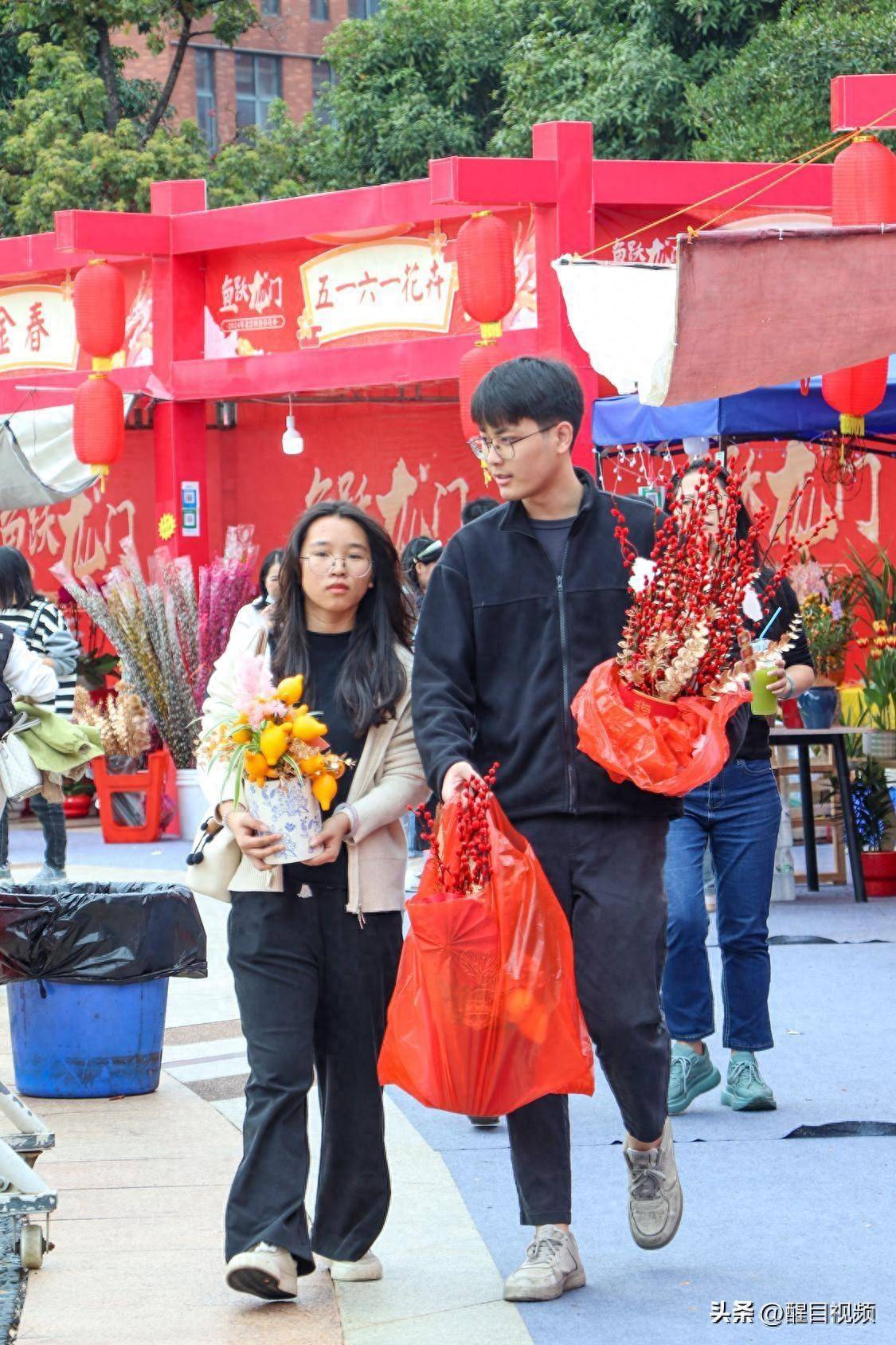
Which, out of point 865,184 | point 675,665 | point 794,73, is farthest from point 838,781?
point 794,73

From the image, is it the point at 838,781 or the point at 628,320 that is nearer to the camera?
the point at 628,320

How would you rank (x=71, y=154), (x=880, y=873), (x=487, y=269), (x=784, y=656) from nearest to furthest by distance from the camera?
1. (x=784, y=656)
2. (x=880, y=873)
3. (x=487, y=269)
4. (x=71, y=154)

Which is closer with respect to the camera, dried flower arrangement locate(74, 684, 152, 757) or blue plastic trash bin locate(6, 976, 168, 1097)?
blue plastic trash bin locate(6, 976, 168, 1097)

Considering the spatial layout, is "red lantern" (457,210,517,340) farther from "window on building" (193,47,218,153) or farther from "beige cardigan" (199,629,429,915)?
"window on building" (193,47,218,153)

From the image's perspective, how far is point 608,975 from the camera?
3.74 meters

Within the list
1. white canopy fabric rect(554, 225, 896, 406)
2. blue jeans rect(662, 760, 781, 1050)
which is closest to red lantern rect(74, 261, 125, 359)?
white canopy fabric rect(554, 225, 896, 406)

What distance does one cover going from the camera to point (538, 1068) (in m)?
3.58

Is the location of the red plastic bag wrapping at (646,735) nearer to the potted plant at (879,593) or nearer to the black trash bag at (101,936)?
the black trash bag at (101,936)

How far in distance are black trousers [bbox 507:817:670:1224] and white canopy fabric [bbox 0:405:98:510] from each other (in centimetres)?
1072

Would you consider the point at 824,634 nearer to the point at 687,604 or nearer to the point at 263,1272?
the point at 687,604

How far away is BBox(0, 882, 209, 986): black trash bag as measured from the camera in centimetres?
542

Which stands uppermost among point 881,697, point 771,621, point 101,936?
point 771,621

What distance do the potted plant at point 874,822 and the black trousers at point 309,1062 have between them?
19.2 feet

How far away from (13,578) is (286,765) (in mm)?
5812
